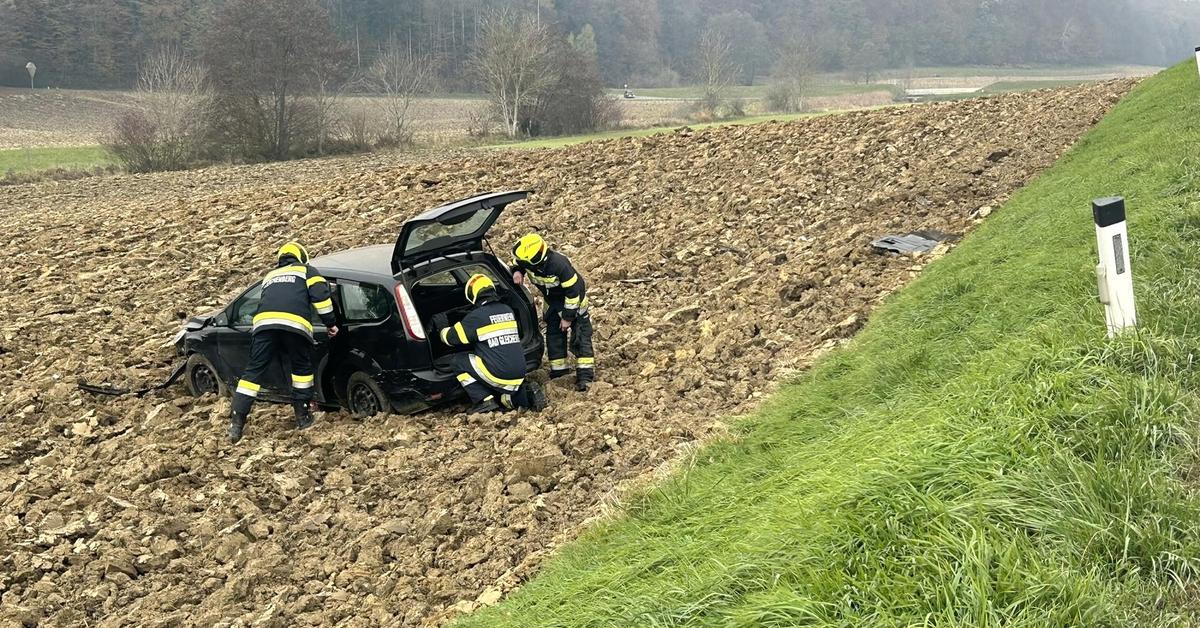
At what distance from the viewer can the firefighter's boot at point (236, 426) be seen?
7.88m

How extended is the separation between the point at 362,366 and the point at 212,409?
162 cm

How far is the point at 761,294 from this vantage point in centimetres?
1002

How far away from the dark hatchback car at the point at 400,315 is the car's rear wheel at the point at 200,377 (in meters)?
0.33

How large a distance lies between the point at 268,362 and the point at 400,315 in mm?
1363

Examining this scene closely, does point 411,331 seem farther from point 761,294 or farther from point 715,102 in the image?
point 715,102

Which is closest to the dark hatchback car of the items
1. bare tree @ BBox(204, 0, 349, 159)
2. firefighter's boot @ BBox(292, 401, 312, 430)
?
firefighter's boot @ BBox(292, 401, 312, 430)

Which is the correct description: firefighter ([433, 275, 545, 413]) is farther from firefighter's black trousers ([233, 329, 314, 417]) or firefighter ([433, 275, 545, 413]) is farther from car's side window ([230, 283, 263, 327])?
car's side window ([230, 283, 263, 327])

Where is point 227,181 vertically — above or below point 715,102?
below

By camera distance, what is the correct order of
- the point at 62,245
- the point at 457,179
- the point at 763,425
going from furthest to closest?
the point at 457,179 → the point at 62,245 → the point at 763,425

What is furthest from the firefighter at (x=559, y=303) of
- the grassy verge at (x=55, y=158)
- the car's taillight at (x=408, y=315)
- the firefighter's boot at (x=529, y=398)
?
the grassy verge at (x=55, y=158)

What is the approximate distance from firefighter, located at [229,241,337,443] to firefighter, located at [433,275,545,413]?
1.12 m

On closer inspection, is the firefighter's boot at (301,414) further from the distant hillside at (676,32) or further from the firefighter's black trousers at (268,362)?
the distant hillside at (676,32)

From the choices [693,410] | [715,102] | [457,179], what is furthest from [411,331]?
[715,102]

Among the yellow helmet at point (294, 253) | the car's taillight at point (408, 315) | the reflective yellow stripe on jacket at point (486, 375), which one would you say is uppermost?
the yellow helmet at point (294, 253)
